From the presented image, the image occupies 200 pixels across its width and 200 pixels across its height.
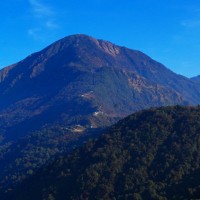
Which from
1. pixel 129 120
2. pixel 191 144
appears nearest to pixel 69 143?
pixel 129 120

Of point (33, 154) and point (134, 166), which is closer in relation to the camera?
point (134, 166)

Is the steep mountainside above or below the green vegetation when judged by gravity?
below

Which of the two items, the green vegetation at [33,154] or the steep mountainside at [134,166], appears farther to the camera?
the green vegetation at [33,154]

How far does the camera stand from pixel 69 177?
98.2 meters

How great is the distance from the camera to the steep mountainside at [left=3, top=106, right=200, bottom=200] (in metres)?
86.8

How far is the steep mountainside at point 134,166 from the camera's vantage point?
86.8 meters

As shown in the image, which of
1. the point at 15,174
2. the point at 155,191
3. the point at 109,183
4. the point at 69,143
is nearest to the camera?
the point at 155,191

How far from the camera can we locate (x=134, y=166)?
96.4m

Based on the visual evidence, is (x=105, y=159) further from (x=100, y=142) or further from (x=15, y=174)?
(x=15, y=174)

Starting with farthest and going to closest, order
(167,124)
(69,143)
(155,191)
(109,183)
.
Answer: (69,143) < (167,124) < (109,183) < (155,191)

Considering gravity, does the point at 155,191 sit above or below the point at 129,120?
below

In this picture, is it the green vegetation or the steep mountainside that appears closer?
the steep mountainside

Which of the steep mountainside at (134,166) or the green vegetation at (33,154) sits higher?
the green vegetation at (33,154)

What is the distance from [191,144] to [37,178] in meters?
34.7
